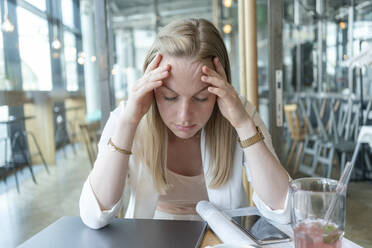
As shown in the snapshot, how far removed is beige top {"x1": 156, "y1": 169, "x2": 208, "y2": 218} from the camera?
4.45ft

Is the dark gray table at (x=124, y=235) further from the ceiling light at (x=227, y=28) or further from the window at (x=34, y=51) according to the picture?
the ceiling light at (x=227, y=28)

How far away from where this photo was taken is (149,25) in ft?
24.0

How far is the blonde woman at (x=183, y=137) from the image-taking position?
1.03 meters

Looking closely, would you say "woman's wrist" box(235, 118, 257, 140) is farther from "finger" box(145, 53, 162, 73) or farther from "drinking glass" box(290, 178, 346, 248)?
"drinking glass" box(290, 178, 346, 248)

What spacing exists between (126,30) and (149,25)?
54 centimetres

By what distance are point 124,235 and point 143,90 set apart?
0.47 m

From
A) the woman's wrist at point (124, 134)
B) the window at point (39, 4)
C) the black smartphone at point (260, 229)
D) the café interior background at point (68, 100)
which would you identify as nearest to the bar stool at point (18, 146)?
the café interior background at point (68, 100)

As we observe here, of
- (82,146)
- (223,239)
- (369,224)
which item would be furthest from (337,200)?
(82,146)

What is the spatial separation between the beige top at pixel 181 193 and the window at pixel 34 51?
1.21 meters

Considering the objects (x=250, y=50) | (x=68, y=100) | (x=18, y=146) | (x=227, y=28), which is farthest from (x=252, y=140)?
(x=227, y=28)

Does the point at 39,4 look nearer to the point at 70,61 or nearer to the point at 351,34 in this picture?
the point at 70,61

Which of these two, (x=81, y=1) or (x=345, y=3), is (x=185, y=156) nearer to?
(x=81, y=1)

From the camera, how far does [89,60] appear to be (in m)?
2.63

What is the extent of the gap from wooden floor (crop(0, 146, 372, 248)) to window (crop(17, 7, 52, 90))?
57 centimetres
